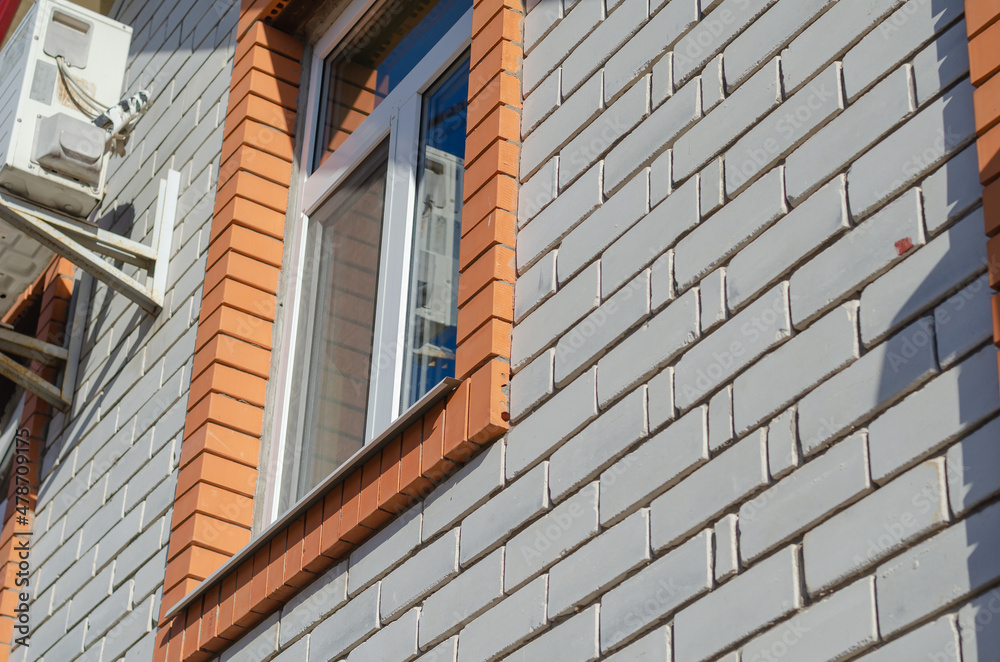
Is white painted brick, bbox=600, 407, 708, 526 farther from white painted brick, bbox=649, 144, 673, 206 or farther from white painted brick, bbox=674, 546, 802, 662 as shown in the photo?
white painted brick, bbox=649, 144, 673, 206

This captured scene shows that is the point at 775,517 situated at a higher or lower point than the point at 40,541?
lower

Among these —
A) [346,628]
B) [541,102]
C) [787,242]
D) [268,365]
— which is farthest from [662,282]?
[268,365]

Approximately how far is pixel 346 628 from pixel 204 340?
1.57 metres

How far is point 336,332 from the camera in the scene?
4.65m

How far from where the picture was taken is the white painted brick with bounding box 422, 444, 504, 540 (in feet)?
11.0

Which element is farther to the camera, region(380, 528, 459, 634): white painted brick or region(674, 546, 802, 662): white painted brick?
region(380, 528, 459, 634): white painted brick

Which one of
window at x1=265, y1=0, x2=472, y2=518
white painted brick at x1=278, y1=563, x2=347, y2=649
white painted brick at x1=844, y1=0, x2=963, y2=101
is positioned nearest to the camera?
white painted brick at x1=844, y1=0, x2=963, y2=101

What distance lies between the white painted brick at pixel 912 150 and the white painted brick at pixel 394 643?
1.52 m

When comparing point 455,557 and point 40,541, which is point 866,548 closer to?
point 455,557

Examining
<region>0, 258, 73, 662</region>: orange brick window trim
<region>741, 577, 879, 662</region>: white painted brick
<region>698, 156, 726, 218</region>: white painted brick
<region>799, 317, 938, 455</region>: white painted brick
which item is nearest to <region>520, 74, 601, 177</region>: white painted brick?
<region>698, 156, 726, 218</region>: white painted brick

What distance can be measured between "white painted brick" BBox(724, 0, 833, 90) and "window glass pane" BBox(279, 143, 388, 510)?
1692 mm

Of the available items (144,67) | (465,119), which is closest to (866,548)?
(465,119)

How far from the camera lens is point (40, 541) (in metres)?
5.71

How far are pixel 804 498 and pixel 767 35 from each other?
43.5 inches
